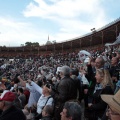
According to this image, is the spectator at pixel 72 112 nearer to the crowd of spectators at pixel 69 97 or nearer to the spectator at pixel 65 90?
the crowd of spectators at pixel 69 97

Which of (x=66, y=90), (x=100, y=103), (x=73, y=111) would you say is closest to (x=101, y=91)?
(x=100, y=103)

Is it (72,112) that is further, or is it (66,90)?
(66,90)

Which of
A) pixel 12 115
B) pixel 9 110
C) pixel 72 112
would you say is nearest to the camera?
pixel 72 112

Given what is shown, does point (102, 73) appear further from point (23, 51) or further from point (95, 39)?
point (23, 51)

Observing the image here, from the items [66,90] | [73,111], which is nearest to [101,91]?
[66,90]

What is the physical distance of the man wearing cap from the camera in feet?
12.6

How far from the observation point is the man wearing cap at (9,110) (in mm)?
3854

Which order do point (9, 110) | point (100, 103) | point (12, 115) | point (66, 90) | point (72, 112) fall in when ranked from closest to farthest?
1. point (72, 112)
2. point (12, 115)
3. point (9, 110)
4. point (100, 103)
5. point (66, 90)

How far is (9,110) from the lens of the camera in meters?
3.96

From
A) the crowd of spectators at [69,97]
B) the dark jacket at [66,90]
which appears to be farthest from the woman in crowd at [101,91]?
the dark jacket at [66,90]

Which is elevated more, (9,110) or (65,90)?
(65,90)

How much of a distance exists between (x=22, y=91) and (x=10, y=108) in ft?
12.4

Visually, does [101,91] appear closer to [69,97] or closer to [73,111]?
[69,97]

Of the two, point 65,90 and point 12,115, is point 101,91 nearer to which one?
point 65,90
